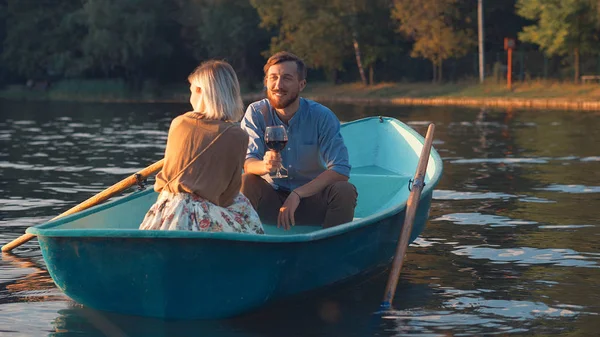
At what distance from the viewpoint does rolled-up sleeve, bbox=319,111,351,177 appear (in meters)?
7.83

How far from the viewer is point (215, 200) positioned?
666 cm

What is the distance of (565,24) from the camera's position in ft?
141

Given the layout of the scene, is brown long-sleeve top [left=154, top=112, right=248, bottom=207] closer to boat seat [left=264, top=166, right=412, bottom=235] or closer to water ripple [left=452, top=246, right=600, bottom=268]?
water ripple [left=452, top=246, right=600, bottom=268]

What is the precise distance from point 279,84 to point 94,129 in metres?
21.0

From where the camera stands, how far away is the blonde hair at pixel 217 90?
253 inches

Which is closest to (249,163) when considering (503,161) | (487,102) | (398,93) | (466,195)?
(466,195)

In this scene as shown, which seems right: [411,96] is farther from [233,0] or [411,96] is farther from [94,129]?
[94,129]

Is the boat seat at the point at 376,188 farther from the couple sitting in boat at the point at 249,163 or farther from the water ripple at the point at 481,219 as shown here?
the couple sitting in boat at the point at 249,163

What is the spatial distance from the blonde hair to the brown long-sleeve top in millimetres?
55

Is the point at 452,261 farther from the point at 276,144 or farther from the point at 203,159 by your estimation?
the point at 203,159

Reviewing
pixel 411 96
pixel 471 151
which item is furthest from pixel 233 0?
pixel 471 151

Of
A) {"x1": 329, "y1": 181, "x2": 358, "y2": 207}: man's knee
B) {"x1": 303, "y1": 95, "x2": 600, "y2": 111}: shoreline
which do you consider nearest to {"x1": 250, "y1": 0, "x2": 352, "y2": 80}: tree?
{"x1": 303, "y1": 95, "x2": 600, "y2": 111}: shoreline

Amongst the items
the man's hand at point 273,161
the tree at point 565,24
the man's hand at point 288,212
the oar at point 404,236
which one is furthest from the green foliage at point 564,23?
the man's hand at point 273,161

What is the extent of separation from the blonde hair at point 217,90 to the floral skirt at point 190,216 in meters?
0.52
